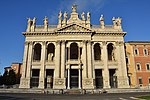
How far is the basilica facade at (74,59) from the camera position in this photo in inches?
1700

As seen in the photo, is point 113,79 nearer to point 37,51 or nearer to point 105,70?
point 105,70

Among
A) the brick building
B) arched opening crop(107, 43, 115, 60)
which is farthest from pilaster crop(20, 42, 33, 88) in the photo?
the brick building

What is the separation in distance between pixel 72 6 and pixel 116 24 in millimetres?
13605

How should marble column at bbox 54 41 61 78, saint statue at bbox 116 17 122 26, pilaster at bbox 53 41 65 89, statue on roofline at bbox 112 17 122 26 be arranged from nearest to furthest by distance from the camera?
1. pilaster at bbox 53 41 65 89
2. marble column at bbox 54 41 61 78
3. saint statue at bbox 116 17 122 26
4. statue on roofline at bbox 112 17 122 26

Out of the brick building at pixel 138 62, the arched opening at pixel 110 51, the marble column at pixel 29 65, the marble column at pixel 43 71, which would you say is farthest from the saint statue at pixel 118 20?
the marble column at pixel 29 65

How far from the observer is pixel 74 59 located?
45.6 meters

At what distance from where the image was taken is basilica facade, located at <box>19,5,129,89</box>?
4319 cm

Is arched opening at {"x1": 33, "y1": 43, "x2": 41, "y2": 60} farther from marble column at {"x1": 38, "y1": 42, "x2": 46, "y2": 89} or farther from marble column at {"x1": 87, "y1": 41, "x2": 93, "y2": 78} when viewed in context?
marble column at {"x1": 87, "y1": 41, "x2": 93, "y2": 78}

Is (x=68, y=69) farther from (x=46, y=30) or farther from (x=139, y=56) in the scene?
(x=139, y=56)

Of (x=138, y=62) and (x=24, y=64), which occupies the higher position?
(x=138, y=62)

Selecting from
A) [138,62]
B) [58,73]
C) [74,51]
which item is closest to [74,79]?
[58,73]

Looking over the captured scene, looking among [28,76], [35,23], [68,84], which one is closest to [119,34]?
[68,84]

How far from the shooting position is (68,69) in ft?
143

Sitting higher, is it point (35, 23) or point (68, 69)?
point (35, 23)
